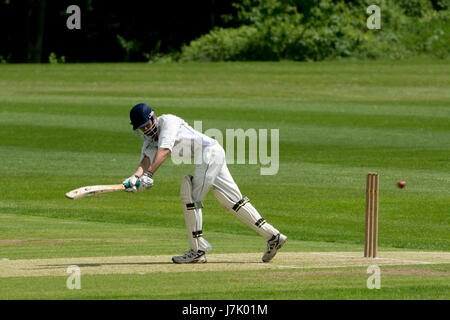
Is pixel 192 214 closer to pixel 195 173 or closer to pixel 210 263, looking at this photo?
pixel 195 173

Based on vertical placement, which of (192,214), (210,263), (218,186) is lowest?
(210,263)

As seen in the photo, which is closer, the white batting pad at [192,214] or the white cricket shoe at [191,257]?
the white batting pad at [192,214]

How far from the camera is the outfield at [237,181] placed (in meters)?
11.0

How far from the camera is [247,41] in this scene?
52219 millimetres

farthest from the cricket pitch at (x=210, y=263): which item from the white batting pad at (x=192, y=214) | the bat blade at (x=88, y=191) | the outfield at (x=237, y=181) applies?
the bat blade at (x=88, y=191)

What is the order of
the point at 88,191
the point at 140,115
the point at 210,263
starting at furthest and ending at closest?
the point at 210,263 < the point at 140,115 < the point at 88,191

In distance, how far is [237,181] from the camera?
2305 centimetres

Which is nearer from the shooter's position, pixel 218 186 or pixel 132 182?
pixel 132 182

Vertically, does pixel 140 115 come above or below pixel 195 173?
above

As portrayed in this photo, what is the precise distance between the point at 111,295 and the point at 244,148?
19929mm

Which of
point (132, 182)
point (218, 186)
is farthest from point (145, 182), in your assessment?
point (218, 186)

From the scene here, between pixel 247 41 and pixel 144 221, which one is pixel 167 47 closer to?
pixel 247 41

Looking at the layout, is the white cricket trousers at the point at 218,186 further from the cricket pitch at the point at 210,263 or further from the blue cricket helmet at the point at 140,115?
the blue cricket helmet at the point at 140,115
